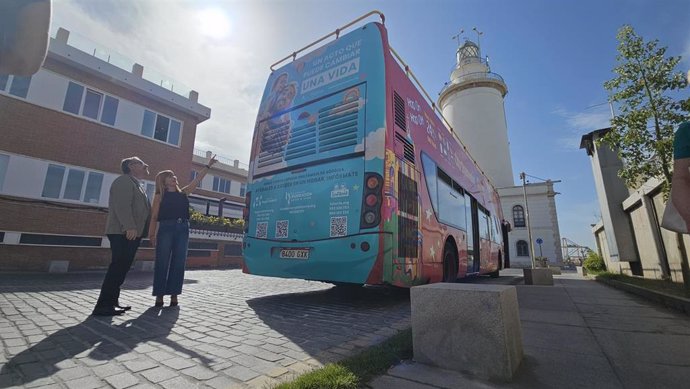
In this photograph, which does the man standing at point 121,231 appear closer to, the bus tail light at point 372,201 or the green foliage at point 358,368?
the bus tail light at point 372,201

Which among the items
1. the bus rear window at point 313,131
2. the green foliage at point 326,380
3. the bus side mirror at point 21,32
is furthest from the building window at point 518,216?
the bus side mirror at point 21,32

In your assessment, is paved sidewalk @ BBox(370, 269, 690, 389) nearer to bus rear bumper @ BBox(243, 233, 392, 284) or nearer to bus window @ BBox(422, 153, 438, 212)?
bus rear bumper @ BBox(243, 233, 392, 284)

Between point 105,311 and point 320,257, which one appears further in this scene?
point 320,257

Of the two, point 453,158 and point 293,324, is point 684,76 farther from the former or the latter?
point 293,324

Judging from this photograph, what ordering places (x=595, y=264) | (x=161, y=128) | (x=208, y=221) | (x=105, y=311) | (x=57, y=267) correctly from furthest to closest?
(x=595, y=264)
(x=208, y=221)
(x=161, y=128)
(x=57, y=267)
(x=105, y=311)

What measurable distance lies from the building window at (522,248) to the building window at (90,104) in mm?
39319

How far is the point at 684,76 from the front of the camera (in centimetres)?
718

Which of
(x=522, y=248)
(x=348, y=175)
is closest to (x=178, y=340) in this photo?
(x=348, y=175)

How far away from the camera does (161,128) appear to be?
48.9 ft

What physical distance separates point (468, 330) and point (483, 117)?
4063cm

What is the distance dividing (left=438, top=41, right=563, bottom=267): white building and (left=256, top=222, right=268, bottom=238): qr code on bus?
3635 centimetres

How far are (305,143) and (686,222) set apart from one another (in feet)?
14.7

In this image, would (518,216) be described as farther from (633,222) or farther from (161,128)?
(161,128)

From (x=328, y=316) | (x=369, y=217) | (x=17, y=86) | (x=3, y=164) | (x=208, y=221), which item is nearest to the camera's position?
(x=328, y=316)
